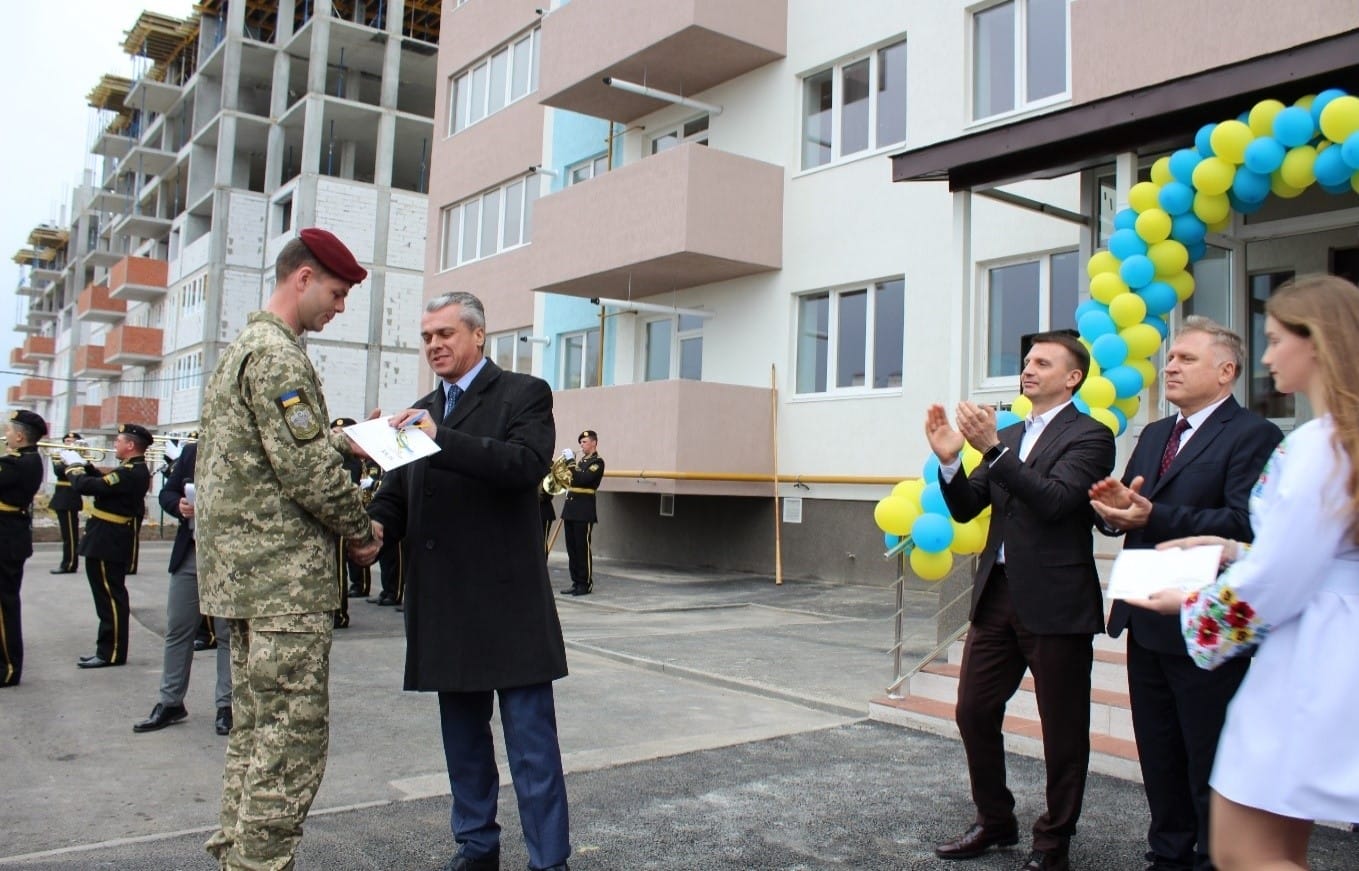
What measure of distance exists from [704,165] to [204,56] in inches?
1440

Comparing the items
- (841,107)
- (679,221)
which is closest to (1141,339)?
(679,221)

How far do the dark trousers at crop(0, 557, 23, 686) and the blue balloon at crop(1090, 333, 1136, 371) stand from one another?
313 inches

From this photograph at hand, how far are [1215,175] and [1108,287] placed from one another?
1004 millimetres

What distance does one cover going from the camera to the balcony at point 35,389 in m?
71.6

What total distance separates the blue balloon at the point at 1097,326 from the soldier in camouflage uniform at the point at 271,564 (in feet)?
19.4

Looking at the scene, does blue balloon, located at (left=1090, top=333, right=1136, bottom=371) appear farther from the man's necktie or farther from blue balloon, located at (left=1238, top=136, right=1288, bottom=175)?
the man's necktie

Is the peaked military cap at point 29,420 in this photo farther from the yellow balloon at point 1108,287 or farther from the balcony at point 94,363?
the balcony at point 94,363

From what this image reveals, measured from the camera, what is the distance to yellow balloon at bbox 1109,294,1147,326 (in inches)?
298

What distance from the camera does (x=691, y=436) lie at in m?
15.3

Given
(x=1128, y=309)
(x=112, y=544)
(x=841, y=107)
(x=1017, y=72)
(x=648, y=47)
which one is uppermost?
(x=648, y=47)

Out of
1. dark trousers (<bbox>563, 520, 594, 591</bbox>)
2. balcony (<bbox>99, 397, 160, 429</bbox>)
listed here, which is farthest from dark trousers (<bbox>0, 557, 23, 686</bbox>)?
balcony (<bbox>99, 397, 160, 429</bbox>)

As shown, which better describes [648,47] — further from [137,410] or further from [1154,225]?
[137,410]

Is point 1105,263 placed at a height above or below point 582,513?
above

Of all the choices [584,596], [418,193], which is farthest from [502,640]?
[418,193]
